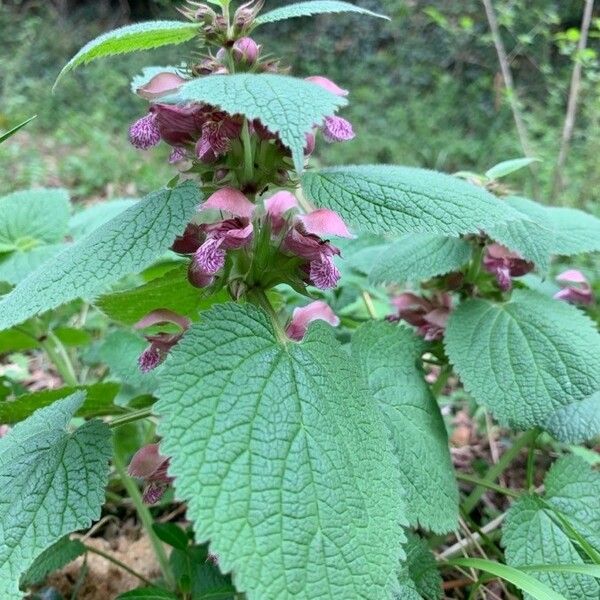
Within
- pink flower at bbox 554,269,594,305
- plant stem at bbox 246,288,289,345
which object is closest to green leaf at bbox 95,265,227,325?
plant stem at bbox 246,288,289,345

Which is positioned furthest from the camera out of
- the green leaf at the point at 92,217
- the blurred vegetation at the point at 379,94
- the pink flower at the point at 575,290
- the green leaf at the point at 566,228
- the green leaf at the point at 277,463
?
the blurred vegetation at the point at 379,94

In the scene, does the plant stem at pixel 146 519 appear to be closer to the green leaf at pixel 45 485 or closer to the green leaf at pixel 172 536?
the green leaf at pixel 172 536

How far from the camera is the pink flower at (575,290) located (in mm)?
1343

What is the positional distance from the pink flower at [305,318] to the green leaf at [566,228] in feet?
1.24

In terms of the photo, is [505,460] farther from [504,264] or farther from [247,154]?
[247,154]

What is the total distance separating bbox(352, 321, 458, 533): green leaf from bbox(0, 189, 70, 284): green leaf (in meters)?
0.70

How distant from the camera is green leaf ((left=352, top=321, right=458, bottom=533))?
913 millimetres

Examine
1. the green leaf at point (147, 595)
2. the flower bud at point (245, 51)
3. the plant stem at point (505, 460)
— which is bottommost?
the plant stem at point (505, 460)

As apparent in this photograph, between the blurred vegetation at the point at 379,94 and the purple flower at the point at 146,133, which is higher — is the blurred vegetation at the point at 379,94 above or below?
below

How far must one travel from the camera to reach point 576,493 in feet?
3.48

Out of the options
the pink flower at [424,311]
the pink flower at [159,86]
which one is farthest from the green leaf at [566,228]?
the pink flower at [159,86]

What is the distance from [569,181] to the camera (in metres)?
4.06

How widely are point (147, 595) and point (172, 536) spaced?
0.12 meters

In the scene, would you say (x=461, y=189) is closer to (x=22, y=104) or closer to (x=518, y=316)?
(x=518, y=316)
